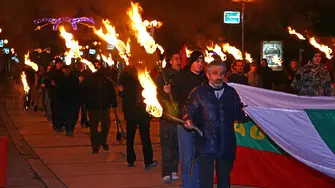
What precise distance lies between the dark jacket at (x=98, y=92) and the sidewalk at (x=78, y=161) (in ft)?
2.77

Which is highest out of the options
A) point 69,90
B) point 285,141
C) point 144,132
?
point 69,90

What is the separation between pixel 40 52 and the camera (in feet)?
155

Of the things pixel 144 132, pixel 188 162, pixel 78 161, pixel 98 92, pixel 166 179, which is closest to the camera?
pixel 188 162

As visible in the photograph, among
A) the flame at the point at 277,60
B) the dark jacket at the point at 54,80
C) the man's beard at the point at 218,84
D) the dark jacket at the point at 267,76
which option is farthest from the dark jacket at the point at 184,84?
the flame at the point at 277,60

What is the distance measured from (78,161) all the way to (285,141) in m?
4.25

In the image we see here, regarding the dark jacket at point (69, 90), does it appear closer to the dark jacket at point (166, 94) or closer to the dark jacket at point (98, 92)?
the dark jacket at point (98, 92)

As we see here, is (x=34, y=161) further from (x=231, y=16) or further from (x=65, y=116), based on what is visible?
(x=231, y=16)

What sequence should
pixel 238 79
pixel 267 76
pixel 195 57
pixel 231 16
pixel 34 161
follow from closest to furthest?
pixel 195 57
pixel 34 161
pixel 238 79
pixel 267 76
pixel 231 16

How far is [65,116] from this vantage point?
13.6m

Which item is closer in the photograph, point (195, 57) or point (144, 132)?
point (195, 57)

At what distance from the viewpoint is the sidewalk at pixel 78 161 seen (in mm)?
8273

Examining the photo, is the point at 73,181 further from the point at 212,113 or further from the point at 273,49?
the point at 273,49

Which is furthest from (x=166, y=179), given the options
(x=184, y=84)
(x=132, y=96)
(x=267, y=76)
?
(x=267, y=76)

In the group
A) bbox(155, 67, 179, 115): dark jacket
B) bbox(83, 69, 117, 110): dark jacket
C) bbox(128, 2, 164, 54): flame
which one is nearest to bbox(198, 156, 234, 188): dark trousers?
bbox(155, 67, 179, 115): dark jacket
